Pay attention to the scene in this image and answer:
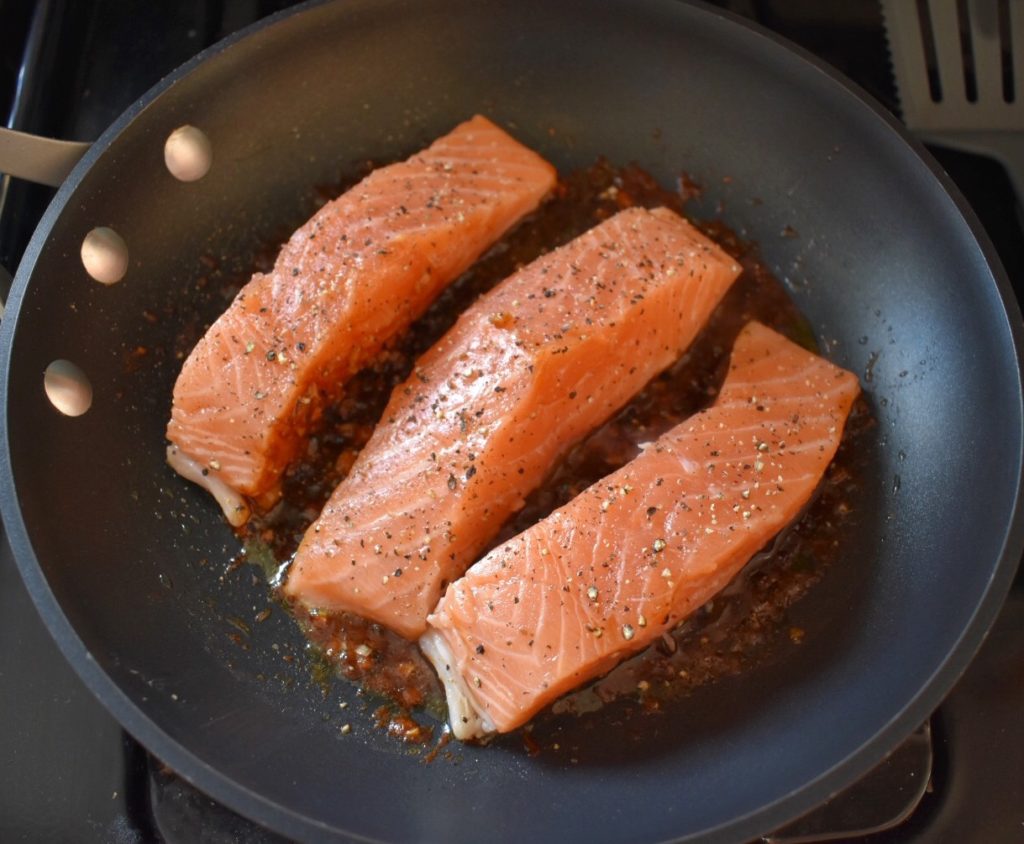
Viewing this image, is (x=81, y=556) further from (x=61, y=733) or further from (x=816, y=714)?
(x=816, y=714)

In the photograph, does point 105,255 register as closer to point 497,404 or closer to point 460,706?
point 497,404

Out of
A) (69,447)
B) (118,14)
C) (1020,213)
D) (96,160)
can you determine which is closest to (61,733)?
(69,447)

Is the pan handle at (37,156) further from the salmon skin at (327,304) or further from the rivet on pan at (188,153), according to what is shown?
the salmon skin at (327,304)

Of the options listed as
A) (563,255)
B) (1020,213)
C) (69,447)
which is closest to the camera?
(69,447)

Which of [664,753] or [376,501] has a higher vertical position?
[376,501]

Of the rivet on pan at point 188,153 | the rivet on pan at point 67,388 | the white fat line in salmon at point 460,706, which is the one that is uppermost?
the rivet on pan at point 188,153

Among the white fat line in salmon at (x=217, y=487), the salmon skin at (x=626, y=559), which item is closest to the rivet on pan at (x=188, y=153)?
the white fat line in salmon at (x=217, y=487)
